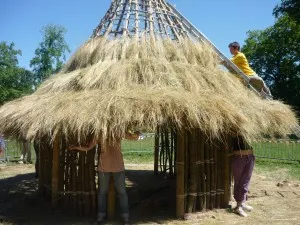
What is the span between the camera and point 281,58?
1348 inches

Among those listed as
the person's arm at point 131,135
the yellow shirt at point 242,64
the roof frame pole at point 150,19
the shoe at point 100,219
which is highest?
the roof frame pole at point 150,19

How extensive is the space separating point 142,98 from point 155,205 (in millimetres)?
2583

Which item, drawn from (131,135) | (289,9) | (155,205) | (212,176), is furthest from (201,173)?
(289,9)

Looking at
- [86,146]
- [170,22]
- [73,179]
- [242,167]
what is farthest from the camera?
[170,22]

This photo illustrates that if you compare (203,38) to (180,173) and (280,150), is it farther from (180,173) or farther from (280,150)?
(280,150)

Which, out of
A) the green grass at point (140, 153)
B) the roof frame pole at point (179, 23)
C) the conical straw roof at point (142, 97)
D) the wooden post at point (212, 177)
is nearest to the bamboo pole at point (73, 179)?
the conical straw roof at point (142, 97)

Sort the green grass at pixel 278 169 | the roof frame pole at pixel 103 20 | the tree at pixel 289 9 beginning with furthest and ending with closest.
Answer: the tree at pixel 289 9, the green grass at pixel 278 169, the roof frame pole at pixel 103 20

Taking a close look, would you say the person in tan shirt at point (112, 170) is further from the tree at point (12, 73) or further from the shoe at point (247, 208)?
the tree at point (12, 73)

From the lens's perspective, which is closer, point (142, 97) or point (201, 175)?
point (142, 97)

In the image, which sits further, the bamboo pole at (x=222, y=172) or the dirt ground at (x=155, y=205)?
the bamboo pole at (x=222, y=172)

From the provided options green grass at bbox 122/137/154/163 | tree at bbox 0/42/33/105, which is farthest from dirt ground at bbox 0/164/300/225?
tree at bbox 0/42/33/105

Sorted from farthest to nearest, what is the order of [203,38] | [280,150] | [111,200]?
1. [280,150]
2. [203,38]
3. [111,200]

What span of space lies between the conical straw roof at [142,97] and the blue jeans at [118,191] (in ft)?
2.77

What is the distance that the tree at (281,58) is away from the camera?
31.7 metres
